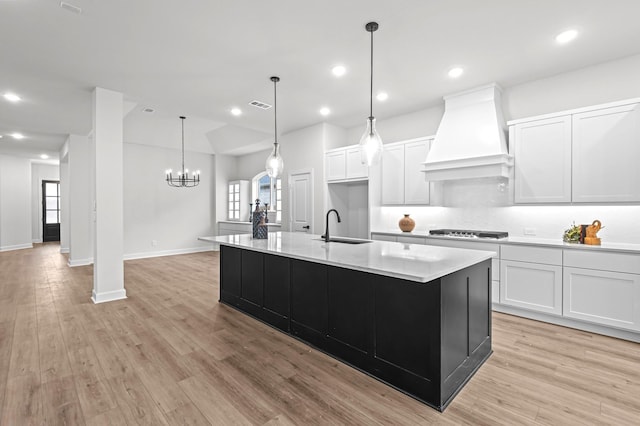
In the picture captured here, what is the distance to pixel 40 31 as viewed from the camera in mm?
2852

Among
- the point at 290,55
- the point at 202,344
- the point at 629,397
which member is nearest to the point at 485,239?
the point at 629,397

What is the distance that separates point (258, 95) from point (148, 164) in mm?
4860

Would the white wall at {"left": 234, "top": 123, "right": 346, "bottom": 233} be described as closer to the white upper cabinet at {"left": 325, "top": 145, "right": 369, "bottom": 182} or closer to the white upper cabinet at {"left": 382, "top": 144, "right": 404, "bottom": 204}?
the white upper cabinet at {"left": 325, "top": 145, "right": 369, "bottom": 182}

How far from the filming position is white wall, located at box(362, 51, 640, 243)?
11.3ft

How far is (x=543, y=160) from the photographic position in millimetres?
3656

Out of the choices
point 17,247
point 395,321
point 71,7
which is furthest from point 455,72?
point 17,247

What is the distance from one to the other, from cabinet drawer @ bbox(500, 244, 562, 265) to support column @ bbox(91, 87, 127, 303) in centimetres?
511

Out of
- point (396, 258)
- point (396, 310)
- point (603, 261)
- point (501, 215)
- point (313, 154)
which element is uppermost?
point (313, 154)

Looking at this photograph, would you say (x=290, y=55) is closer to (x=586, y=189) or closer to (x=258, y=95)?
(x=258, y=95)

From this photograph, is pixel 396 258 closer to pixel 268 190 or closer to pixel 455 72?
pixel 455 72

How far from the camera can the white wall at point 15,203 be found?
9.20 metres

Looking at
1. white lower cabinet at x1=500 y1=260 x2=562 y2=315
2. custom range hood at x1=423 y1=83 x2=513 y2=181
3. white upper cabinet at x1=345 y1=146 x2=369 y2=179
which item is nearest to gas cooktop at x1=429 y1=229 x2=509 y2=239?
white lower cabinet at x1=500 y1=260 x2=562 y2=315

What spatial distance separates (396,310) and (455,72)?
120 inches

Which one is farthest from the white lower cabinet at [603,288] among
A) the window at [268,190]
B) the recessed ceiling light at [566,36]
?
the window at [268,190]
